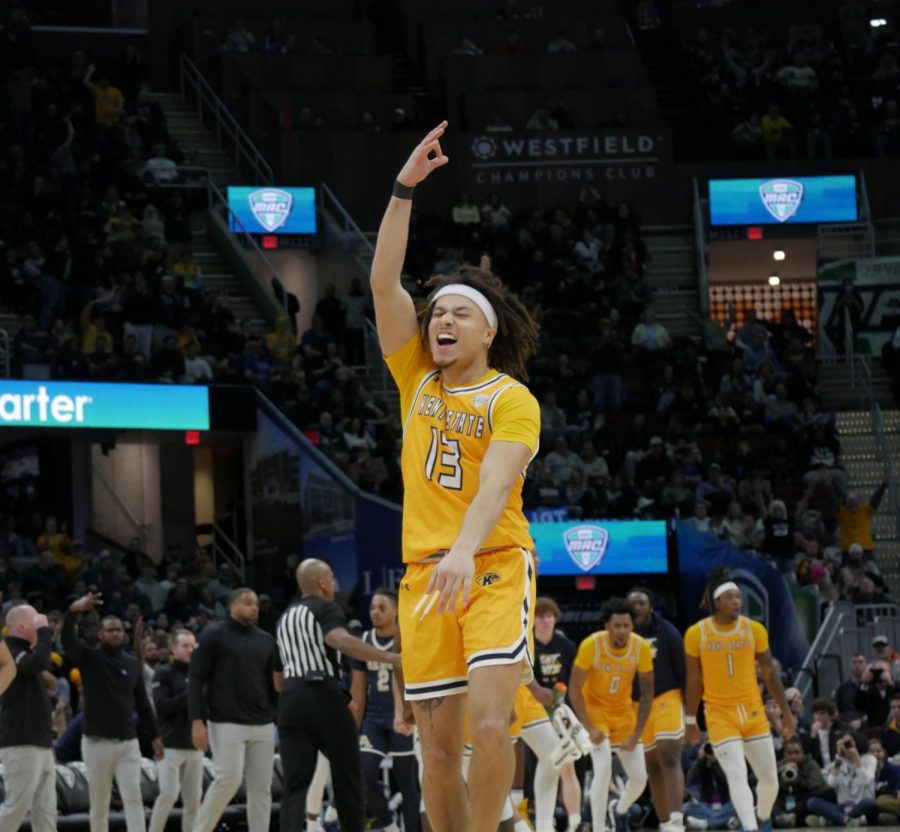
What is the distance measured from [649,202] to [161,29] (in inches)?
383

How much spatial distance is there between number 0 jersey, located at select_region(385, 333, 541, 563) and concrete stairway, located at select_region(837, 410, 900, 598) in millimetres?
21939

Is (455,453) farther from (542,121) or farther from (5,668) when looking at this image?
(542,121)

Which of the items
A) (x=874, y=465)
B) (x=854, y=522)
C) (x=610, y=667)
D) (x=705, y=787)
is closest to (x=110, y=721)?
(x=610, y=667)

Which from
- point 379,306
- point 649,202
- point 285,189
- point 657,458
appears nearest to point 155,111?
point 285,189

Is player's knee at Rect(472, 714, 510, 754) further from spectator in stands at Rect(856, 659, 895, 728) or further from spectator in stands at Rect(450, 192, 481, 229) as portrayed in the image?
spectator in stands at Rect(450, 192, 481, 229)

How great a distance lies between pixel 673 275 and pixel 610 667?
20130 millimetres

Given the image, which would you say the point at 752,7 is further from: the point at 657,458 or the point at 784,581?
the point at 784,581

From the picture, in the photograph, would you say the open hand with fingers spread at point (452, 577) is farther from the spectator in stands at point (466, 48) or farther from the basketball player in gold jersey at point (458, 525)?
the spectator in stands at point (466, 48)

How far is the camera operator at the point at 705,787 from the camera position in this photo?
17.9 metres

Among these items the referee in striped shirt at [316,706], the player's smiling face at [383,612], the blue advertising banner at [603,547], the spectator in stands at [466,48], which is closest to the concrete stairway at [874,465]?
the blue advertising banner at [603,547]

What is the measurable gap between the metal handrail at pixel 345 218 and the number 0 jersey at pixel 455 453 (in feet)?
79.5

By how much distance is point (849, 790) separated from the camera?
17953 mm

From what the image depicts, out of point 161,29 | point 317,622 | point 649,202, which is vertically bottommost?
point 317,622

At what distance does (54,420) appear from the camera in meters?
24.5
